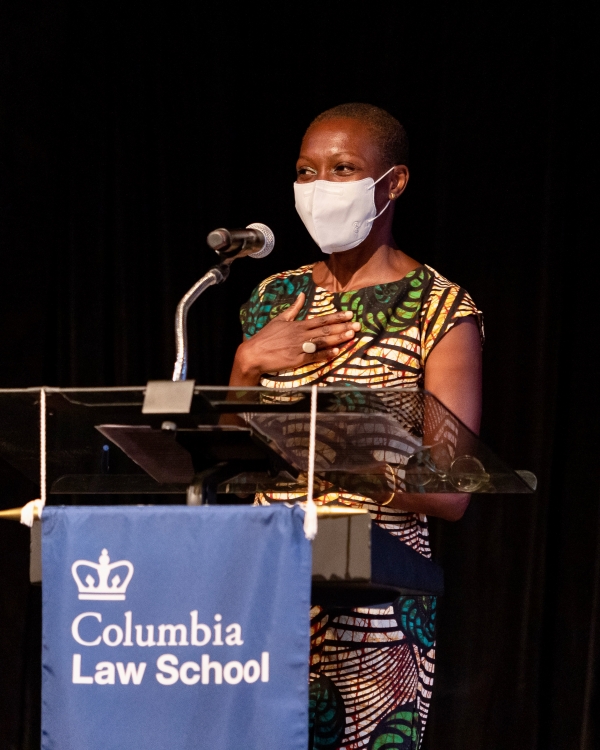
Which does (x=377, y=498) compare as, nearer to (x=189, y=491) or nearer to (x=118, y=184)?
(x=189, y=491)

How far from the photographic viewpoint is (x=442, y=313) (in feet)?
6.75

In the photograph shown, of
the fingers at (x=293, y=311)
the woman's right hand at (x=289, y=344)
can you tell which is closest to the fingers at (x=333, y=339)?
the woman's right hand at (x=289, y=344)

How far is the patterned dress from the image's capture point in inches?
70.4

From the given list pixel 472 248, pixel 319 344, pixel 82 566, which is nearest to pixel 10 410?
pixel 82 566

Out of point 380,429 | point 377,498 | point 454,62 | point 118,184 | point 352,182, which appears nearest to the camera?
point 380,429

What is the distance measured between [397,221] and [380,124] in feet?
2.93

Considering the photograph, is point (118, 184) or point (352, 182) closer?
point (352, 182)

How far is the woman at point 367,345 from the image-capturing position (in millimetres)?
1811

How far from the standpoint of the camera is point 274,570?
138 centimetres

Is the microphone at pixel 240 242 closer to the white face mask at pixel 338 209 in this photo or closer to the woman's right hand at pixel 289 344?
the woman's right hand at pixel 289 344

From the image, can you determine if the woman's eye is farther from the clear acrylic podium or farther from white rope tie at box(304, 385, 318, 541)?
white rope tie at box(304, 385, 318, 541)

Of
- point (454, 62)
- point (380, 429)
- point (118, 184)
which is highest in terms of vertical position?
point (454, 62)

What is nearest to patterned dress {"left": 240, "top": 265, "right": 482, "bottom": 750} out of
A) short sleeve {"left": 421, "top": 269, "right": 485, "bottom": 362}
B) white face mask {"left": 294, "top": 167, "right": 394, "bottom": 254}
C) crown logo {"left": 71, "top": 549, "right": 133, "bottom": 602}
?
short sleeve {"left": 421, "top": 269, "right": 485, "bottom": 362}

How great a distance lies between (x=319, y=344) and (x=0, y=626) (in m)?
1.75
